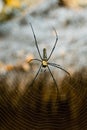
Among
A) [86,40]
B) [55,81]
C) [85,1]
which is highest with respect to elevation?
[85,1]

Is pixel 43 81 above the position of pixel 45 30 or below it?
below

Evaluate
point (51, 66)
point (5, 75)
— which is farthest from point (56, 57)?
point (5, 75)

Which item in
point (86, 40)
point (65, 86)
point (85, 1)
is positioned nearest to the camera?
point (65, 86)

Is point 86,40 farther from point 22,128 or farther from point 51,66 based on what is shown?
point 22,128

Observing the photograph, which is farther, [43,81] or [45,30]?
[45,30]

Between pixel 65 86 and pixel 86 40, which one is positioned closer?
pixel 65 86

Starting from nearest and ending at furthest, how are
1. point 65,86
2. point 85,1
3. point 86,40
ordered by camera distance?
point 65,86, point 86,40, point 85,1

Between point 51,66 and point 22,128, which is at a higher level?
point 51,66
